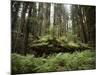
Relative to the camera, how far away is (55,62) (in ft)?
6.46

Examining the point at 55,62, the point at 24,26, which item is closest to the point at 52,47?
the point at 55,62

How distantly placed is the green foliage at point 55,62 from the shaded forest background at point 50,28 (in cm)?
5

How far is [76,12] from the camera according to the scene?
80.7 inches

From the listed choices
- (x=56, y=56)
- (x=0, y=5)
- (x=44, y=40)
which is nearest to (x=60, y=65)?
(x=56, y=56)

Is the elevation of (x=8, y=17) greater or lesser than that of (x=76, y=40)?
greater

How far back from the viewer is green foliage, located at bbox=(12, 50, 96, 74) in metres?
1.86

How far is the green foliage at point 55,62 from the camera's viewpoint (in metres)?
1.86

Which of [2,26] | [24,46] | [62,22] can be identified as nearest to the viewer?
[2,26]

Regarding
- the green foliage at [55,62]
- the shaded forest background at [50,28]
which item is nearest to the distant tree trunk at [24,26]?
the shaded forest background at [50,28]

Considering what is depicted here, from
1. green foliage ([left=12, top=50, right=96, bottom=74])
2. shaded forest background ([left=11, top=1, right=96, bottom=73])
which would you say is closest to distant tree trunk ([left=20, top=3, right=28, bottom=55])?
shaded forest background ([left=11, top=1, right=96, bottom=73])

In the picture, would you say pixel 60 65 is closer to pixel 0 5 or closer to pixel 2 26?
pixel 2 26

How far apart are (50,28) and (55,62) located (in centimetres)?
41

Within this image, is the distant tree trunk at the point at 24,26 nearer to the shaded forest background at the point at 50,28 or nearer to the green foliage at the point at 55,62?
the shaded forest background at the point at 50,28

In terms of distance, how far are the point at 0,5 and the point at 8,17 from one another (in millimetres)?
151
